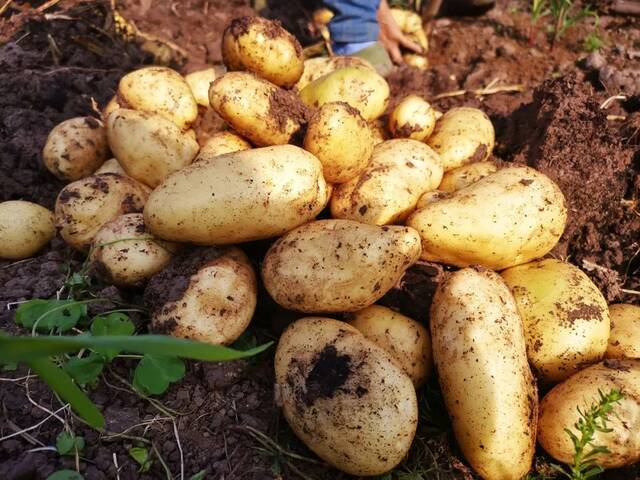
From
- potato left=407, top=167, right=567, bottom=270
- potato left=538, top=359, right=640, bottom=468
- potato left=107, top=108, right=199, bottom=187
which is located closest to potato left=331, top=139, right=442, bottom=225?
potato left=407, top=167, right=567, bottom=270

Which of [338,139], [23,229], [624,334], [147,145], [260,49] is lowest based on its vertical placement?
[23,229]

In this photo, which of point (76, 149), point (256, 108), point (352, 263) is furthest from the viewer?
point (76, 149)

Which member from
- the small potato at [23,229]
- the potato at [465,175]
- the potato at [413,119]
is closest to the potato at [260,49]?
the potato at [413,119]

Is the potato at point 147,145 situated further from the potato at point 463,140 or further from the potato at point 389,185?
the potato at point 463,140

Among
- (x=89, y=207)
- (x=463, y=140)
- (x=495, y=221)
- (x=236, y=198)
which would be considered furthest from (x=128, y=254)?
(x=463, y=140)

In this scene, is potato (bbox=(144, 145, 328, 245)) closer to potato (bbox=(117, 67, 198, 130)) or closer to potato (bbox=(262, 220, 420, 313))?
potato (bbox=(262, 220, 420, 313))

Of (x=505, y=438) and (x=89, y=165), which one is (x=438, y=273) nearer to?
(x=505, y=438)

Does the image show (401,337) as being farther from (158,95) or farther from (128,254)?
(158,95)
